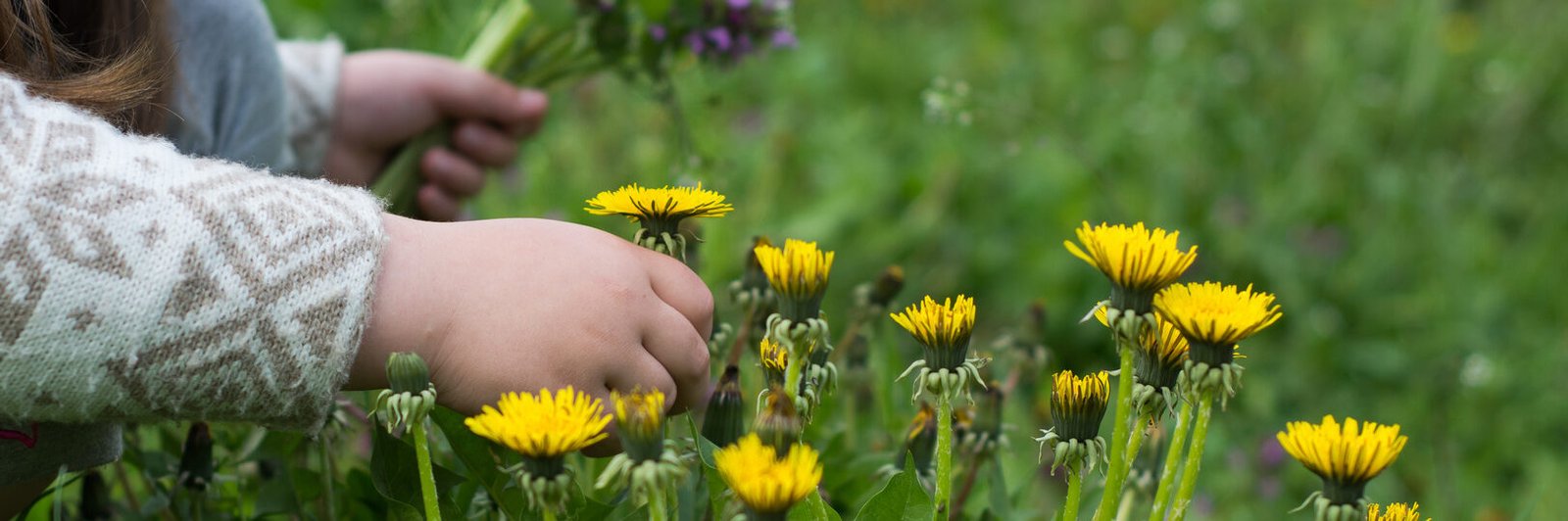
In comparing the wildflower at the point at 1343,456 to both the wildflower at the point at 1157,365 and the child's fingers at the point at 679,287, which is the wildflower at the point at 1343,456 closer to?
the wildflower at the point at 1157,365

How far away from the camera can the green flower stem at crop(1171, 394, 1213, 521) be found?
24.6 inches

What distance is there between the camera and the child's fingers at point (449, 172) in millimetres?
1481

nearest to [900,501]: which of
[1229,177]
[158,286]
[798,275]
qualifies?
[798,275]

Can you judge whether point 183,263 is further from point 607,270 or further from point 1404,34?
point 1404,34

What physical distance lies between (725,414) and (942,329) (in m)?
0.12

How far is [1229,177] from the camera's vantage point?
7.57ft

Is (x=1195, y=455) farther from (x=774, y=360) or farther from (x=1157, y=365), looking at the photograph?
(x=774, y=360)

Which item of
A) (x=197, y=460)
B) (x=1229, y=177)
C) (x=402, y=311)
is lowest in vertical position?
(x=197, y=460)

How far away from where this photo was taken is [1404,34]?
9.03 ft

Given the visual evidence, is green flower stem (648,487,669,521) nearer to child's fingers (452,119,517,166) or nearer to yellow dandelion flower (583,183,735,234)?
yellow dandelion flower (583,183,735,234)

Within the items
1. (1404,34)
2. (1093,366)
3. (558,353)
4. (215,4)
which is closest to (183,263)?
(558,353)

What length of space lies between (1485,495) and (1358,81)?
1.13 metres

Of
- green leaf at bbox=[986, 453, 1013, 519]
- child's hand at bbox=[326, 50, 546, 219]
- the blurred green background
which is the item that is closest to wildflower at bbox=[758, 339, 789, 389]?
green leaf at bbox=[986, 453, 1013, 519]

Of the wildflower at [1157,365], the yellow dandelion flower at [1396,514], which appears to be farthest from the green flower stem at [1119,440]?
the yellow dandelion flower at [1396,514]
